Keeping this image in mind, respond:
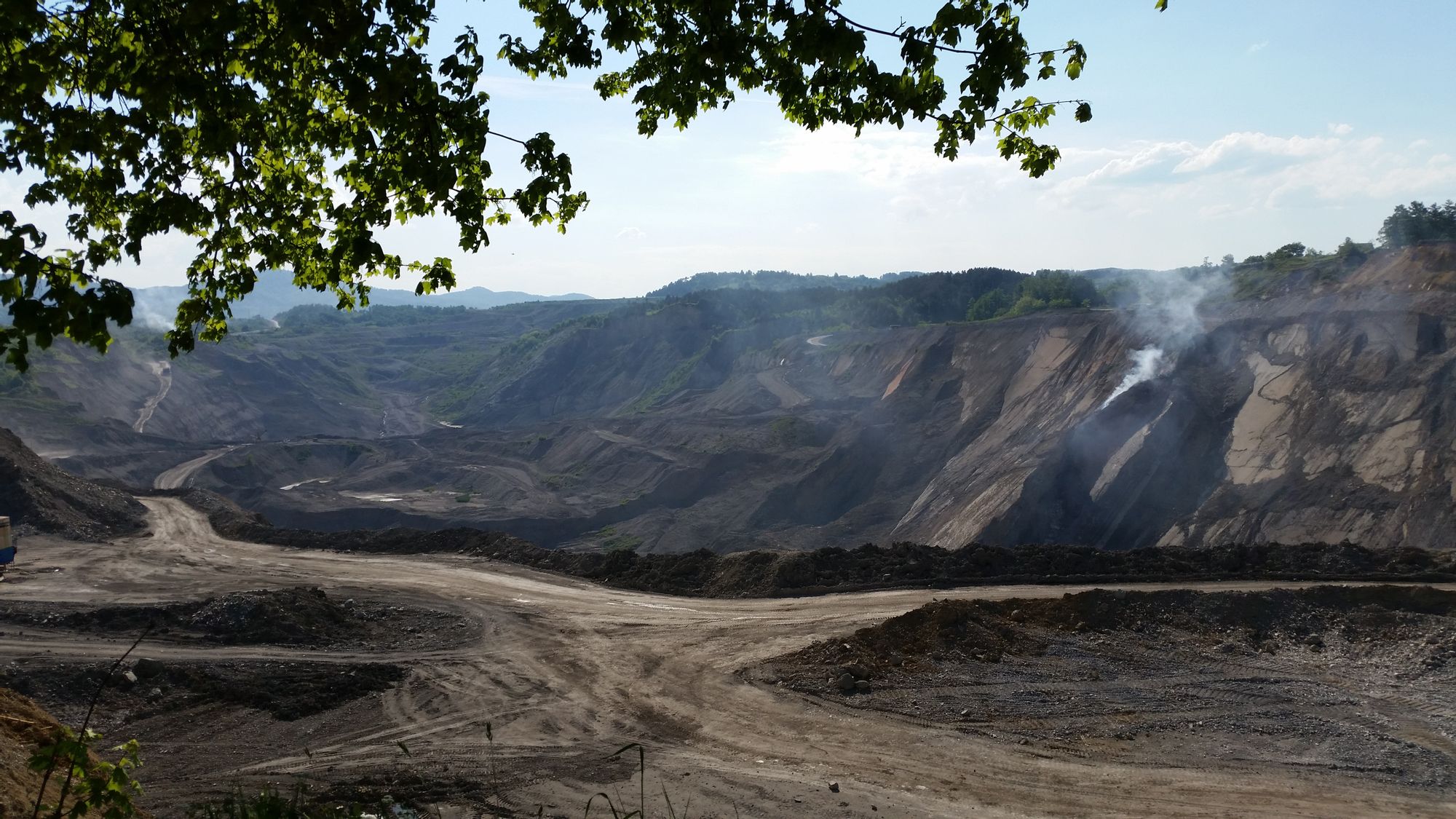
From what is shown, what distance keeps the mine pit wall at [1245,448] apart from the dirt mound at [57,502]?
87.7 ft

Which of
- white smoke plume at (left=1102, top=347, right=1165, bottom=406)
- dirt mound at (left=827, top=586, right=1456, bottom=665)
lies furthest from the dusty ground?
white smoke plume at (left=1102, top=347, right=1165, bottom=406)

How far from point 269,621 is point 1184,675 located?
581 inches

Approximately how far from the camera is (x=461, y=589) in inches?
815

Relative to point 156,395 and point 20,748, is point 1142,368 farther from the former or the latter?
point 156,395

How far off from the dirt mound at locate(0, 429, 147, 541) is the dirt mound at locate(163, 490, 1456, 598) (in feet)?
54.1

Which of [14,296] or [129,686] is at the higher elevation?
[14,296]

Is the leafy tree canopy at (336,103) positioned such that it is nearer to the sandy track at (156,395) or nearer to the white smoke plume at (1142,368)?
the white smoke plume at (1142,368)

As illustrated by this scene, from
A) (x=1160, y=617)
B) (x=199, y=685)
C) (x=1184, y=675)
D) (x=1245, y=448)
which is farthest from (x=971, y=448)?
(x=199, y=685)

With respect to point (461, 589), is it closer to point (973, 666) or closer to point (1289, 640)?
point (973, 666)

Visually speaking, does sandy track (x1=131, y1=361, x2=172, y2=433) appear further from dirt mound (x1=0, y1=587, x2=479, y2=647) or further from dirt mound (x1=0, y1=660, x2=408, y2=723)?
dirt mound (x1=0, y1=660, x2=408, y2=723)

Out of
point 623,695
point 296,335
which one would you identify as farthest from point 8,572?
point 296,335

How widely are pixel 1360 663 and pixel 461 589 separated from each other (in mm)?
16538

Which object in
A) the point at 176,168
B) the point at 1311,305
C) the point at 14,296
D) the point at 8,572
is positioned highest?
the point at 1311,305

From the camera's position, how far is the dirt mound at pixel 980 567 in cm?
1950
